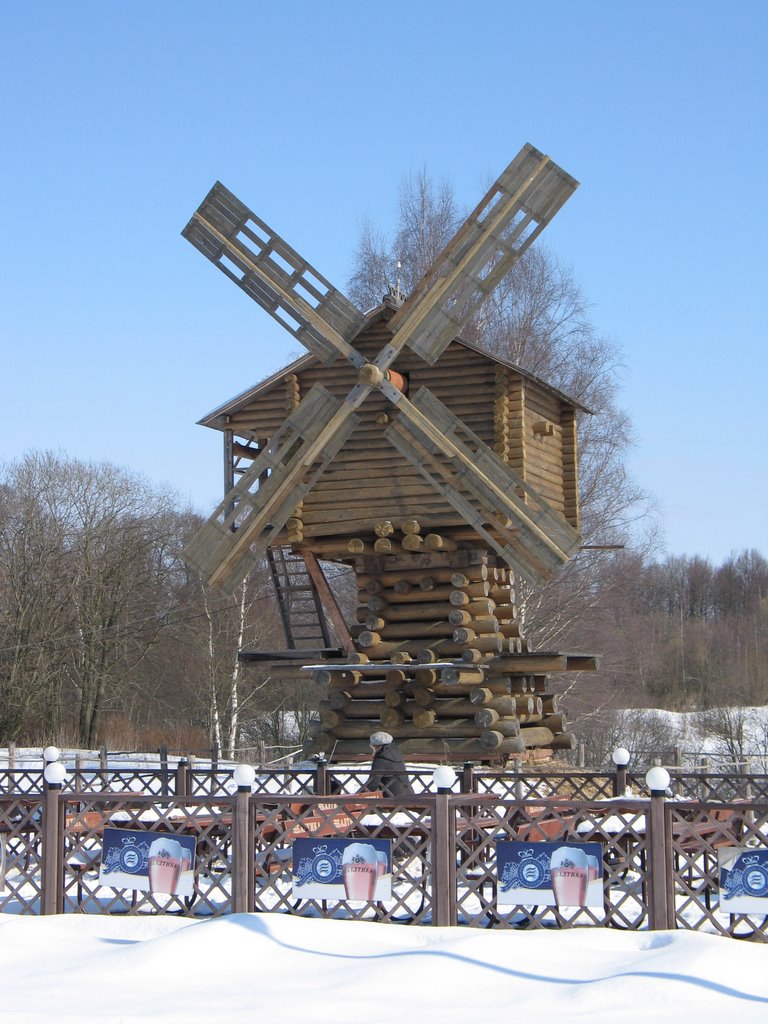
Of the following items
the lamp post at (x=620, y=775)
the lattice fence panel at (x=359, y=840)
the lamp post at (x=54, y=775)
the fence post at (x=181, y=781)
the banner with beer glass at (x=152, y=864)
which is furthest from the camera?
the fence post at (x=181, y=781)

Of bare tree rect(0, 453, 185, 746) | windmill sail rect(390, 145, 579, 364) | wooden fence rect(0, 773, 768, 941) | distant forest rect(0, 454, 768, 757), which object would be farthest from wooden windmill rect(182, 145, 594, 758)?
bare tree rect(0, 453, 185, 746)

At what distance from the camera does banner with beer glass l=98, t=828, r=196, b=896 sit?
891cm

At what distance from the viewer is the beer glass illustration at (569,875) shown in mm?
8164

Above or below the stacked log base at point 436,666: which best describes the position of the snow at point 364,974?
below

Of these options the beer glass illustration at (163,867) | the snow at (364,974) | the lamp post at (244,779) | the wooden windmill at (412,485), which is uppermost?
the wooden windmill at (412,485)

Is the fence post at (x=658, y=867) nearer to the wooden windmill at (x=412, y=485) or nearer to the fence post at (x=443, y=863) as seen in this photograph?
the fence post at (x=443, y=863)

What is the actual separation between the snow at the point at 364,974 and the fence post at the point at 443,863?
20cm

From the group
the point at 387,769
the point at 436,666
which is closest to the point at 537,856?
the point at 387,769

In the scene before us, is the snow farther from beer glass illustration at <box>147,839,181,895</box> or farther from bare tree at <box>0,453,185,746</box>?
bare tree at <box>0,453,185,746</box>

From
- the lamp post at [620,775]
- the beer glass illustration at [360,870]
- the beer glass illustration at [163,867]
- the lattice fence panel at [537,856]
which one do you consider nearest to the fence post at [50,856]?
the beer glass illustration at [163,867]

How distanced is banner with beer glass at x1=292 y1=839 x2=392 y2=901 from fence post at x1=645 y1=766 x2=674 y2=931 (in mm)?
1670

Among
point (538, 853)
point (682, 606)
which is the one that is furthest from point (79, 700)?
point (682, 606)

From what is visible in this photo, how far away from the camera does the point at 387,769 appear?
12492 millimetres

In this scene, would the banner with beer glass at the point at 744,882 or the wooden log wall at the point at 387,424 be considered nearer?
the banner with beer glass at the point at 744,882
